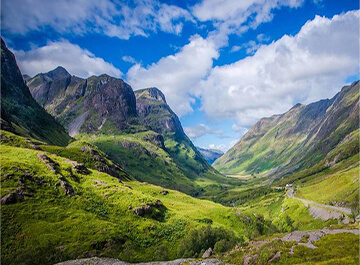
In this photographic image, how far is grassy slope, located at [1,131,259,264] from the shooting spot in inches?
2466

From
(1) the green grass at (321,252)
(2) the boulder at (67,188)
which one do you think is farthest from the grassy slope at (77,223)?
(1) the green grass at (321,252)

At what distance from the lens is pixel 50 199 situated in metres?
80.7

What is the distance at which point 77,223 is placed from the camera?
74125 millimetres

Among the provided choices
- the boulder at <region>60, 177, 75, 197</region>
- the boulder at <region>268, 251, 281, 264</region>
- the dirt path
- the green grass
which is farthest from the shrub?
the dirt path

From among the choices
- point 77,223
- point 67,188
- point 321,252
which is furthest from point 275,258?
point 67,188

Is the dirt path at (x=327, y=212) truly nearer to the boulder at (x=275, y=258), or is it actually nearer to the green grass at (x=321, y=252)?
the green grass at (x=321, y=252)

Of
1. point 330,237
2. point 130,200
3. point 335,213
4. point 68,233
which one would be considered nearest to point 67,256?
point 68,233

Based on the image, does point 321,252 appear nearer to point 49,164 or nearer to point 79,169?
point 49,164

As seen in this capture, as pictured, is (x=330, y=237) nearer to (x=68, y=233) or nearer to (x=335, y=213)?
(x=68, y=233)

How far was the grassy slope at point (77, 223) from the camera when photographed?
62647 mm

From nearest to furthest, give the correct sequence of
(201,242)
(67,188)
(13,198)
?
(13,198)
(201,242)
(67,188)

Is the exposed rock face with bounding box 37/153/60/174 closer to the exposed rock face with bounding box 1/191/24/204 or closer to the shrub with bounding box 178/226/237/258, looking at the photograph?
the exposed rock face with bounding box 1/191/24/204

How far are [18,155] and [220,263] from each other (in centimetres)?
10540

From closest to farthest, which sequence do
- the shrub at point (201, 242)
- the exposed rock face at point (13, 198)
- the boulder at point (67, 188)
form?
the exposed rock face at point (13, 198) → the shrub at point (201, 242) → the boulder at point (67, 188)
